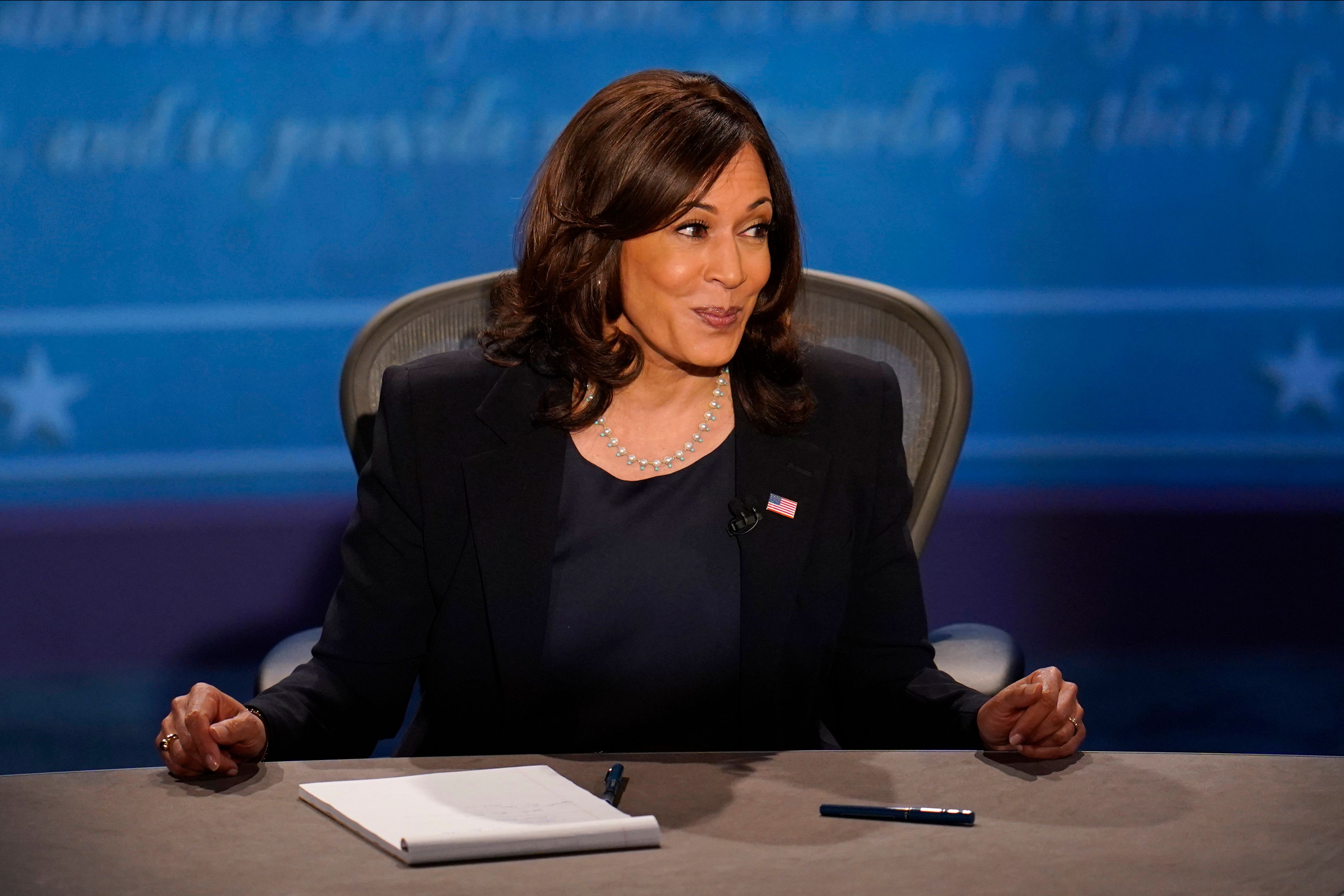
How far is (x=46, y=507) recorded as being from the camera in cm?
326

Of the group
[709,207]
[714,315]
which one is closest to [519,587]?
[714,315]

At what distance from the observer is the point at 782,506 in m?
1.71

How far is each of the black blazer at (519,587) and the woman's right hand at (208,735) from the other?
0.91 feet

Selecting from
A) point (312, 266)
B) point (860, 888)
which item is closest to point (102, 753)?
point (312, 266)

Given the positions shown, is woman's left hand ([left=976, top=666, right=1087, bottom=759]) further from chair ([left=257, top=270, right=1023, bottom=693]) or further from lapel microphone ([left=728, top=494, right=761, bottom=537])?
chair ([left=257, top=270, right=1023, bottom=693])

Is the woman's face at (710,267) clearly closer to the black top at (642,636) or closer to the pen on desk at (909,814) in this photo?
the black top at (642,636)

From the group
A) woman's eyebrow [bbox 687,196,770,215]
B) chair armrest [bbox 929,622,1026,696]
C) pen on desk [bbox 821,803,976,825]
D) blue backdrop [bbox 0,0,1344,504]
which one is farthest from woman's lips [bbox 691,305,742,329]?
blue backdrop [bbox 0,0,1344,504]

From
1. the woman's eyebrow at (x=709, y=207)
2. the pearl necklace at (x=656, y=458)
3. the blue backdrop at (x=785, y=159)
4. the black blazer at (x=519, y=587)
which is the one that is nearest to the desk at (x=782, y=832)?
the black blazer at (x=519, y=587)

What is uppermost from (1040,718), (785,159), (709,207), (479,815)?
(785,159)

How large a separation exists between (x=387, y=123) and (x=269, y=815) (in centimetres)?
223

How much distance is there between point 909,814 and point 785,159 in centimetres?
221

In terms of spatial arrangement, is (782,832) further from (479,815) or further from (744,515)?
(744,515)

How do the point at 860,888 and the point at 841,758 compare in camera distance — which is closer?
the point at 860,888

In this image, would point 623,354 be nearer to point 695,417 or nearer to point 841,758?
point 695,417
